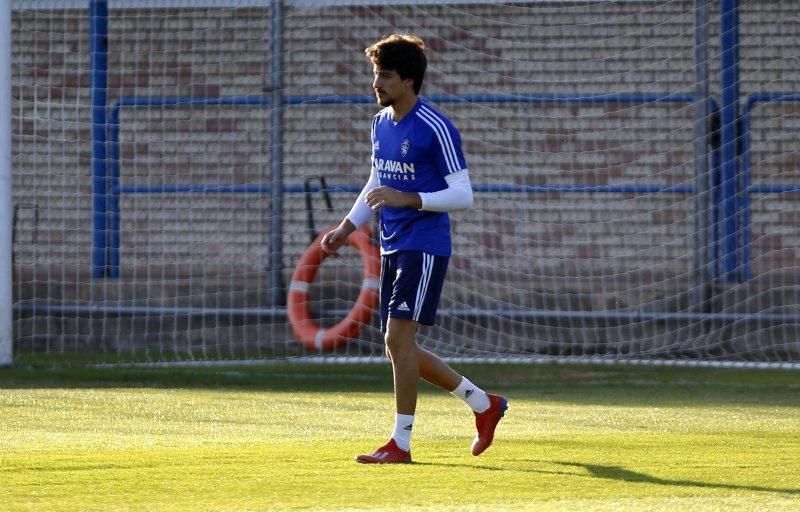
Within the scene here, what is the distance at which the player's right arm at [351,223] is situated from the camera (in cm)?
582

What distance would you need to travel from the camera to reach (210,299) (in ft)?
39.6

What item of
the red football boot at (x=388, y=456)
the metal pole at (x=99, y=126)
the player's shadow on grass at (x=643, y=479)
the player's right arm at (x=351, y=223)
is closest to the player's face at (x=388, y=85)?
the player's right arm at (x=351, y=223)

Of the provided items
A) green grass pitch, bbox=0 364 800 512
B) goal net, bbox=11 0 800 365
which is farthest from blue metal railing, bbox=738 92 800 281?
green grass pitch, bbox=0 364 800 512

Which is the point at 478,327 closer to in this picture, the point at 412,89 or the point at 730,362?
the point at 730,362

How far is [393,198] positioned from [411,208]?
0.17 metres

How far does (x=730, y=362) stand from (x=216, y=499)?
6512 mm

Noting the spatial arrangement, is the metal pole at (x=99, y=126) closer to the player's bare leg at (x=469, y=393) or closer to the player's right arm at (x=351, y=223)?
the player's right arm at (x=351, y=223)

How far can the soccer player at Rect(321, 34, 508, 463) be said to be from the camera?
5.53 metres

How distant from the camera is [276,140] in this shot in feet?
37.0

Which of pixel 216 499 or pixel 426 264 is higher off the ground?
pixel 426 264

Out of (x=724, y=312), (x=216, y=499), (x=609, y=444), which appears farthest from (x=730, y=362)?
(x=216, y=499)

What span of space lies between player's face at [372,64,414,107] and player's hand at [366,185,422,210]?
14.0 inches

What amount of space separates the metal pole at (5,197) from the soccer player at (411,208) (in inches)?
198

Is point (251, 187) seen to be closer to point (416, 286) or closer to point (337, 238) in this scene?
point (337, 238)
